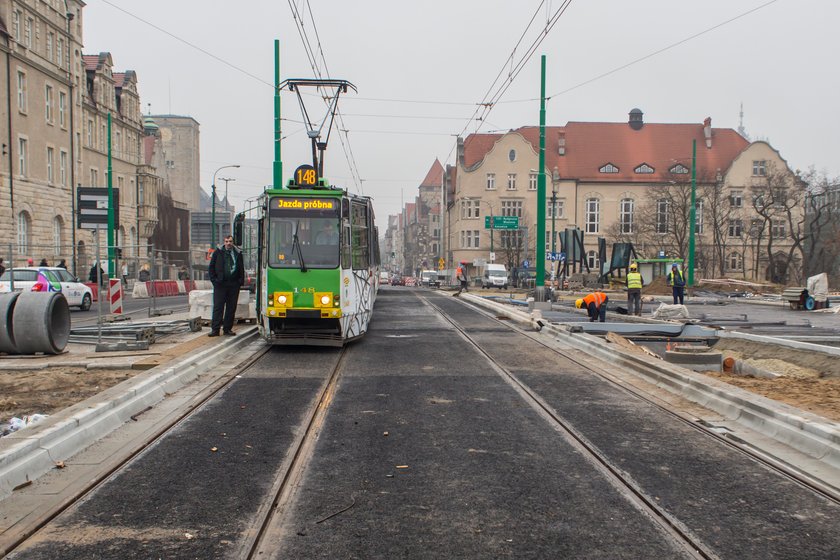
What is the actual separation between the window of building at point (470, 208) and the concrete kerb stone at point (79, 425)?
69868mm

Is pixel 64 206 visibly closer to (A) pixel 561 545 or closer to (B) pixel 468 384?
(B) pixel 468 384

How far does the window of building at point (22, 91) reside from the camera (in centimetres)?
3897

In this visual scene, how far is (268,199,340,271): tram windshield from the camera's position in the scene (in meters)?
13.1

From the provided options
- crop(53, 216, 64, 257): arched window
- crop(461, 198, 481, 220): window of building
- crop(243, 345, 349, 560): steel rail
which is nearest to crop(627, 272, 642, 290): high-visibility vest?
crop(243, 345, 349, 560): steel rail

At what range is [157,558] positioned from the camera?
13.4ft

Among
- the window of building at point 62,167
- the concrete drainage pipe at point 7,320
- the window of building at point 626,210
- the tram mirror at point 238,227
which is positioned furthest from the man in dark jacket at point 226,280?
the window of building at point 626,210

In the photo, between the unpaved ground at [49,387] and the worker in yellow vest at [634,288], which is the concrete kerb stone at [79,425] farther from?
the worker in yellow vest at [634,288]

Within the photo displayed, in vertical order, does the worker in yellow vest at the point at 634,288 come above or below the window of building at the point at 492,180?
below

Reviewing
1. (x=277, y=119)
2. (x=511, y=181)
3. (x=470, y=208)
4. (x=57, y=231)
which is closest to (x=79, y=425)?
(x=277, y=119)

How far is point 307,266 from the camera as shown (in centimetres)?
1306

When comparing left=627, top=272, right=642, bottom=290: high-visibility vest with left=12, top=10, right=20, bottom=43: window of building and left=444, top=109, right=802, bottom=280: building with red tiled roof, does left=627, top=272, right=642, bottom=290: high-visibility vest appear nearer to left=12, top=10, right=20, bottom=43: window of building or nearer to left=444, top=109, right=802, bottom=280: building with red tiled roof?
left=12, top=10, right=20, bottom=43: window of building

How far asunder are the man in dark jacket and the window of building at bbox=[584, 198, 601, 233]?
67.6m

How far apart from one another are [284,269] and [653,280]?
35088 millimetres

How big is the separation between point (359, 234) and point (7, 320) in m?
6.22
